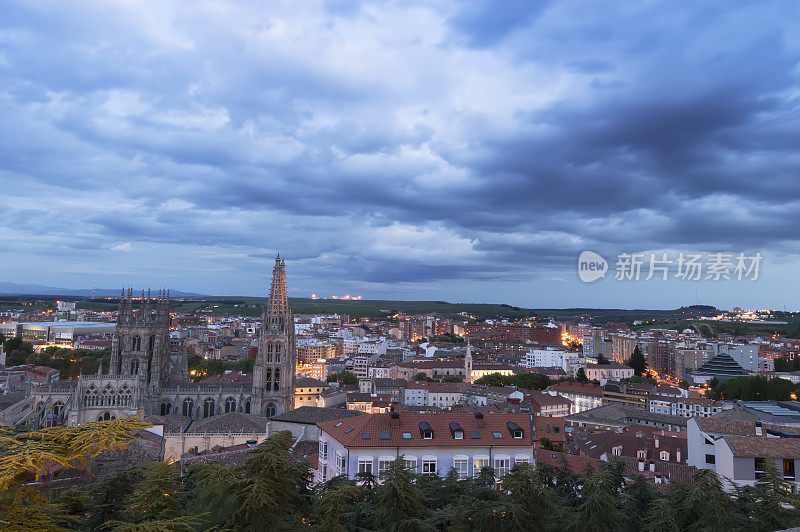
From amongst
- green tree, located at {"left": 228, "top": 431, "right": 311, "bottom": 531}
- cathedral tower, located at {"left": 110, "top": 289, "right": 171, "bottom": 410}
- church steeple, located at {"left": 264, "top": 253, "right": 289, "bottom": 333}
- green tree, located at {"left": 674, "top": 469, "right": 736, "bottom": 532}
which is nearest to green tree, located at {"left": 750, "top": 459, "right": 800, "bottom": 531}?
green tree, located at {"left": 674, "top": 469, "right": 736, "bottom": 532}

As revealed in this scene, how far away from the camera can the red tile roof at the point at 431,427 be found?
1105 inches

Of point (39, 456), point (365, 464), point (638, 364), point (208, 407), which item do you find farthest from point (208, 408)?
point (638, 364)

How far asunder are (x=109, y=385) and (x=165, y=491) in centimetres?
4757

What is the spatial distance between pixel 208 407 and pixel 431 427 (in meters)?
41.3

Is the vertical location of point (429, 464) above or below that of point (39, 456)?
below

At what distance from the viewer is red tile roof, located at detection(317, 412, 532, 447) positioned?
1105 inches

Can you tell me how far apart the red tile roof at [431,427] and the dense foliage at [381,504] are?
529 centimetres

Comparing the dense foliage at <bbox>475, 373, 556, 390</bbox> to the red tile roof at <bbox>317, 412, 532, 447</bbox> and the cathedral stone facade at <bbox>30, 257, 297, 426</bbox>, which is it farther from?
the red tile roof at <bbox>317, 412, 532, 447</bbox>

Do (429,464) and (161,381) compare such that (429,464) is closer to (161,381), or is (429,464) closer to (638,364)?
(161,381)

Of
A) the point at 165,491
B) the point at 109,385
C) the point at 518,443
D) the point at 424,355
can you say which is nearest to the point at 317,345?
the point at 424,355

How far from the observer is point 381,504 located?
17234mm

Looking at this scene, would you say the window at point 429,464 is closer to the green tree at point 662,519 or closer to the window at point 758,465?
the green tree at point 662,519

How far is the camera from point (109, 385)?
54.0 m

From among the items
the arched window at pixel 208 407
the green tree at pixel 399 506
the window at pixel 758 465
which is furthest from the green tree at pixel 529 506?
the arched window at pixel 208 407
